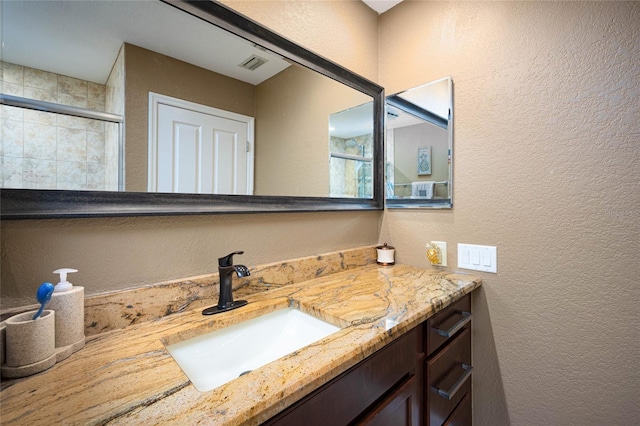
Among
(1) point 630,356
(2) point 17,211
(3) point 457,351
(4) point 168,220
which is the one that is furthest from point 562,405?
(2) point 17,211

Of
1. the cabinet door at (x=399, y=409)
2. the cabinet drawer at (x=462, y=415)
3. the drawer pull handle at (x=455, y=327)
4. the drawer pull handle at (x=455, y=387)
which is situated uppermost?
the drawer pull handle at (x=455, y=327)

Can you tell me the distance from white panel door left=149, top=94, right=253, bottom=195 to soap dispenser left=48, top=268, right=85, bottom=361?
1.11 feet

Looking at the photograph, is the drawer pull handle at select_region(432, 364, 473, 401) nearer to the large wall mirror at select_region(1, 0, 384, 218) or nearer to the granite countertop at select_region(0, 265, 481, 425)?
the granite countertop at select_region(0, 265, 481, 425)

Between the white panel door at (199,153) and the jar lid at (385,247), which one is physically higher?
the white panel door at (199,153)

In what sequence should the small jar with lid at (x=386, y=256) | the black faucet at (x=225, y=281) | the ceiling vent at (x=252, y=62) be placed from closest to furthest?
the black faucet at (x=225, y=281), the ceiling vent at (x=252, y=62), the small jar with lid at (x=386, y=256)

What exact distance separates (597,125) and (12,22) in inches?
72.7

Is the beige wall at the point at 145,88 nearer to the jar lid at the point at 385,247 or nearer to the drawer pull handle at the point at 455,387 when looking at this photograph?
the jar lid at the point at 385,247

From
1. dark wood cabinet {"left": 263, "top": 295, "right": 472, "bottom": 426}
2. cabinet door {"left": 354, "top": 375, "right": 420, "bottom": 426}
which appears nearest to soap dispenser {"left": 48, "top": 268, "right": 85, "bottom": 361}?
dark wood cabinet {"left": 263, "top": 295, "right": 472, "bottom": 426}

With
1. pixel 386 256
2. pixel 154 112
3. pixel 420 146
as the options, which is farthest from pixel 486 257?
pixel 154 112

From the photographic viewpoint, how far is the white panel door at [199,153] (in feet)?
2.92

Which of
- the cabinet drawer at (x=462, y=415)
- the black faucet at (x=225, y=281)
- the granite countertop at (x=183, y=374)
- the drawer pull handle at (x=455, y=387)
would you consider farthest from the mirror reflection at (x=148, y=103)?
the cabinet drawer at (x=462, y=415)

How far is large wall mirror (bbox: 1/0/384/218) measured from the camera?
0.69m

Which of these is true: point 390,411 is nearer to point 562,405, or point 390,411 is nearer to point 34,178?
point 562,405

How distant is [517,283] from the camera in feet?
3.93
